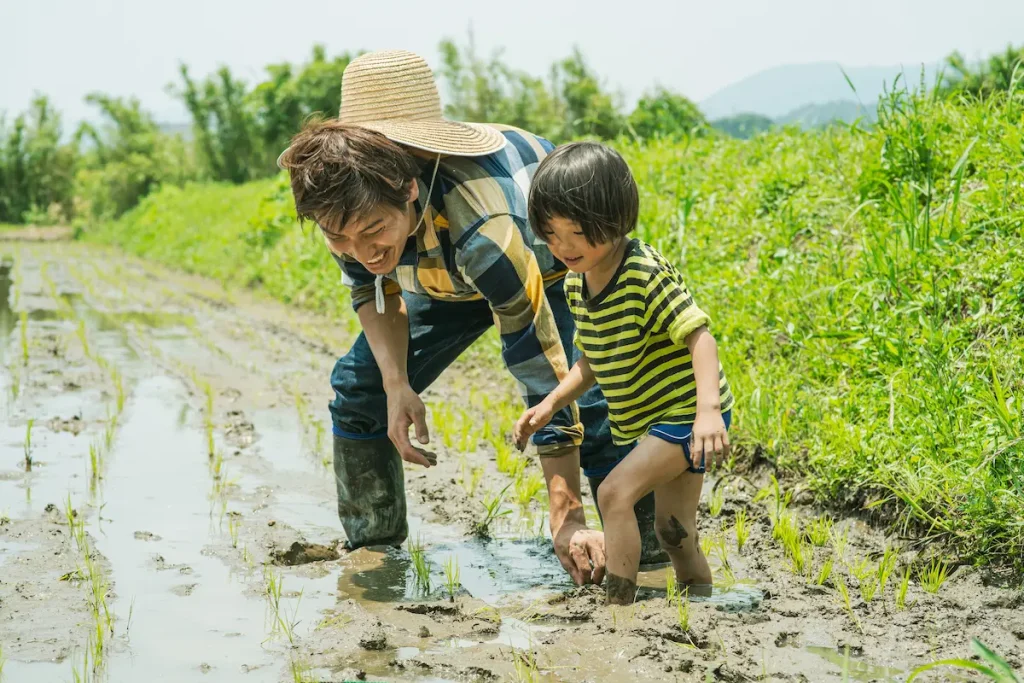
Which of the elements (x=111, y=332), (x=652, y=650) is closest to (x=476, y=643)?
(x=652, y=650)

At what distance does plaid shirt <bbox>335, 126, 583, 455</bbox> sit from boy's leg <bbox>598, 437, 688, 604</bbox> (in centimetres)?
29

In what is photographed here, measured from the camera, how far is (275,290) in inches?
402

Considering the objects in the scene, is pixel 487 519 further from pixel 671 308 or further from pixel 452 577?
pixel 671 308

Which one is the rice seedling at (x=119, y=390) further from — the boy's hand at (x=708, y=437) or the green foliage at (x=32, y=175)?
the green foliage at (x=32, y=175)

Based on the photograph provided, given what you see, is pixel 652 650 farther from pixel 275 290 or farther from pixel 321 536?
pixel 275 290

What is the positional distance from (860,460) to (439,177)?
1666mm

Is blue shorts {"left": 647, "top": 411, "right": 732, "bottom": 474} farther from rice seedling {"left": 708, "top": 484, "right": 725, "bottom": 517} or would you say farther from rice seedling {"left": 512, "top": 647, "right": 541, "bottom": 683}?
rice seedling {"left": 708, "top": 484, "right": 725, "bottom": 517}

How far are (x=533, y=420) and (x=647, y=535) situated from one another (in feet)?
2.56

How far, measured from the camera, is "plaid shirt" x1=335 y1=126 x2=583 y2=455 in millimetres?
2621

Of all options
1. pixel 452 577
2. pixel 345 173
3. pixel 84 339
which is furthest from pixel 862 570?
pixel 84 339

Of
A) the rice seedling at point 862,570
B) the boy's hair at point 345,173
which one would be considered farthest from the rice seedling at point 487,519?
the boy's hair at point 345,173

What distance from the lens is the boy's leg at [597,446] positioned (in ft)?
9.77

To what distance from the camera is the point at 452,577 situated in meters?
2.97

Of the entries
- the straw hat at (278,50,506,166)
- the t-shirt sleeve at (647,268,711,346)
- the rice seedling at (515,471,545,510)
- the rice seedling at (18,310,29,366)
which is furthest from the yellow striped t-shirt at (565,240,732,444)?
the rice seedling at (18,310,29,366)
